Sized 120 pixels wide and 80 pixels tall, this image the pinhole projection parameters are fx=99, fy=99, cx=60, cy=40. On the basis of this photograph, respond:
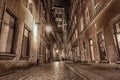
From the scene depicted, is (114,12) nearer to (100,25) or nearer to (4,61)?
(100,25)

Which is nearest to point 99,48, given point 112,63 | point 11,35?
point 112,63

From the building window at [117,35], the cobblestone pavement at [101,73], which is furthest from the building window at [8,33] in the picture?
the building window at [117,35]

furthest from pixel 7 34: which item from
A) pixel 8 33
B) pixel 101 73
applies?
pixel 101 73

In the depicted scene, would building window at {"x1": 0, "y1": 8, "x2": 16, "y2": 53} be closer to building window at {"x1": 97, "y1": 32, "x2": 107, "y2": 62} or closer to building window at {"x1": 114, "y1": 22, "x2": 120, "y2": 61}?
building window at {"x1": 114, "y1": 22, "x2": 120, "y2": 61}

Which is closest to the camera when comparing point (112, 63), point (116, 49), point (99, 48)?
point (116, 49)

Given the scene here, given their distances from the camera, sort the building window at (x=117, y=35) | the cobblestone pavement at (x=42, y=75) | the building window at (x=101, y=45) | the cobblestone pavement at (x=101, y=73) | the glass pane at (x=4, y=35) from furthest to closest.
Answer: the building window at (x=101, y=45) → the building window at (x=117, y=35) → the glass pane at (x=4, y=35) → the cobblestone pavement at (x=42, y=75) → the cobblestone pavement at (x=101, y=73)

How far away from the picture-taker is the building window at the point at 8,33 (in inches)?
188

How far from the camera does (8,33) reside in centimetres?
527

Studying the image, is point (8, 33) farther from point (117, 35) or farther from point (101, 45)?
point (101, 45)

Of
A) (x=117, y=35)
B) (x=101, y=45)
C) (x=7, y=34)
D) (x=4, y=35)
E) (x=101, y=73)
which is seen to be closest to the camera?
(x=101, y=73)

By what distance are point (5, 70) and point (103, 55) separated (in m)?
7.34

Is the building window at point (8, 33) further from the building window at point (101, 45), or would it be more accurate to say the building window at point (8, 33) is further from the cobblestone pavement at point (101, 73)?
the building window at point (101, 45)

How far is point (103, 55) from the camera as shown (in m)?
8.47

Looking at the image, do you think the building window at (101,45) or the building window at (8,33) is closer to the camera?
the building window at (8,33)
